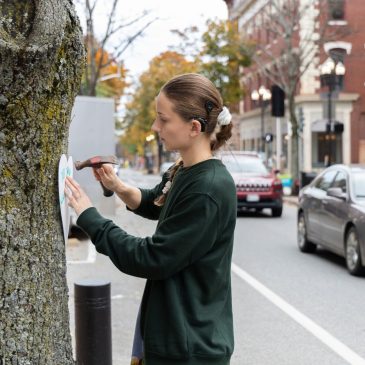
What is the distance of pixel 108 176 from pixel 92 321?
2086 millimetres

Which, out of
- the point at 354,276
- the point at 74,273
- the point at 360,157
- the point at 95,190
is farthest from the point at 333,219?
the point at 360,157

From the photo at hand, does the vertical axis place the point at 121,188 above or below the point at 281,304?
above

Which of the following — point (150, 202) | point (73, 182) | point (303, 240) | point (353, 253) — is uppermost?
point (73, 182)

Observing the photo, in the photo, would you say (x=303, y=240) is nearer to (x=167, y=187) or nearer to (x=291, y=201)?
(x=167, y=187)

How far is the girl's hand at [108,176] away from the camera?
2775mm

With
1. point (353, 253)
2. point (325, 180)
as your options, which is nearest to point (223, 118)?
point (353, 253)

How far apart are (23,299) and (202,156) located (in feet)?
2.71

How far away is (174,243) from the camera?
232cm

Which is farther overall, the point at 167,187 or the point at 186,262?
the point at 167,187

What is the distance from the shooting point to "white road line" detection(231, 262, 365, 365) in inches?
236

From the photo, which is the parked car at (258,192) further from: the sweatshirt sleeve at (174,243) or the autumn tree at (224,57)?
the autumn tree at (224,57)

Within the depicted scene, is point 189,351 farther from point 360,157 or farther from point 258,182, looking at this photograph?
point 360,157

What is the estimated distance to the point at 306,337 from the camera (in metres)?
6.58

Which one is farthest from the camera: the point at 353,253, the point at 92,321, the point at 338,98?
the point at 338,98
